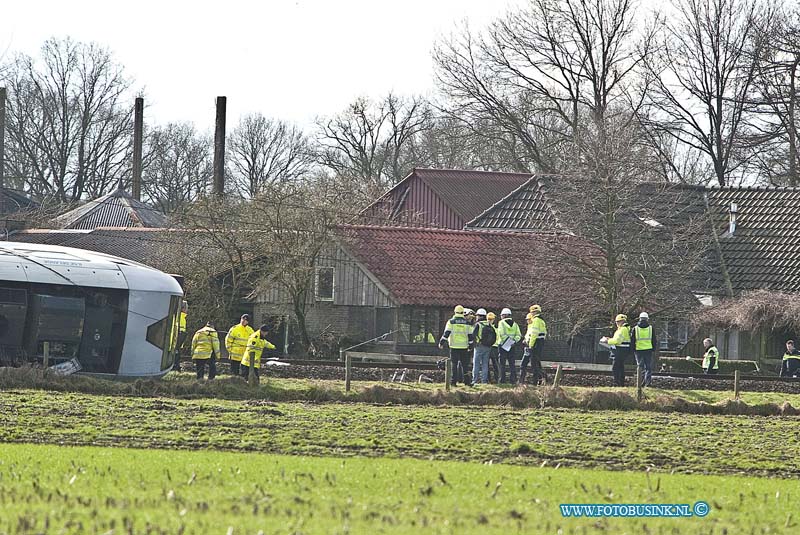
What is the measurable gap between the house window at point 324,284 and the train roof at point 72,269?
1717 cm

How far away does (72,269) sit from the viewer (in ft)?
97.3

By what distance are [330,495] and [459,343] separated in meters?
17.6

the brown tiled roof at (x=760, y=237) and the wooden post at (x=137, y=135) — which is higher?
the wooden post at (x=137, y=135)

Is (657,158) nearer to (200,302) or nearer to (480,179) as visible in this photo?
(480,179)

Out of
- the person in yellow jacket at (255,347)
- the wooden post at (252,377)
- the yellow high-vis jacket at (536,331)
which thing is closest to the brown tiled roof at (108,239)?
the person in yellow jacket at (255,347)

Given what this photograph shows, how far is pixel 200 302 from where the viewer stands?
1813 inches

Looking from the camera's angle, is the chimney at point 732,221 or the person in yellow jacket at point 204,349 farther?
the chimney at point 732,221

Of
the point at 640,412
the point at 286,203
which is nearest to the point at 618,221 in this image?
the point at 286,203

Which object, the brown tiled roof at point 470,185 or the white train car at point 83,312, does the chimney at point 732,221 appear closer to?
the brown tiled roof at point 470,185

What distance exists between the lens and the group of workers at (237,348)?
28984mm

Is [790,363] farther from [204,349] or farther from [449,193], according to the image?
[449,193]

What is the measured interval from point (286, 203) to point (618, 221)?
436 inches

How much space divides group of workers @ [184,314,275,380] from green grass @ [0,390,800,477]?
3423 mm

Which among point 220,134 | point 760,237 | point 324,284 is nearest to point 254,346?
point 324,284
